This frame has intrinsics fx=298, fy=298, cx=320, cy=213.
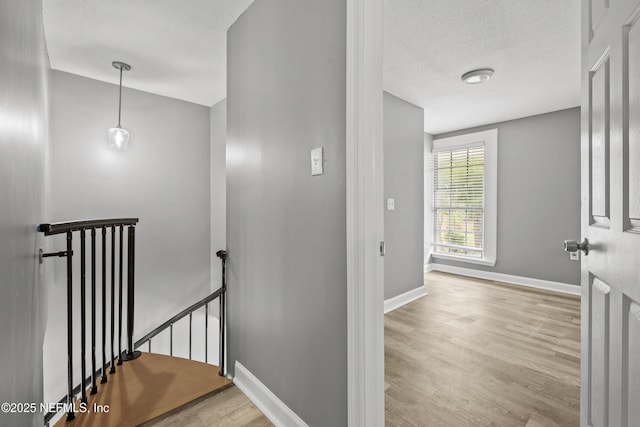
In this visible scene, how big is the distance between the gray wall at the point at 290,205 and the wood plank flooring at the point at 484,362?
0.66 metres

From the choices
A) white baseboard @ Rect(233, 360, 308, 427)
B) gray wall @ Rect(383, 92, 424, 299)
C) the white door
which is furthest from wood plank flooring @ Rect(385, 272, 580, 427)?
the white door

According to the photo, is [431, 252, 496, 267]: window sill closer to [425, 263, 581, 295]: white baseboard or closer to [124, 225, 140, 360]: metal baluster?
[425, 263, 581, 295]: white baseboard

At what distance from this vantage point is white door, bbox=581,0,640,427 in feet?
2.37

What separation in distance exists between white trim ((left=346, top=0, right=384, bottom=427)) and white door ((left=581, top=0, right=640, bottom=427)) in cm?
69

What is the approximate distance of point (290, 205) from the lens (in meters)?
1.54

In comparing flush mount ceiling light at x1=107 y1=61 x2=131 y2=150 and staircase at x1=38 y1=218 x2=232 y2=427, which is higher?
flush mount ceiling light at x1=107 y1=61 x2=131 y2=150

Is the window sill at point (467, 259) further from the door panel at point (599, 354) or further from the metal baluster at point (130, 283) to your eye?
the metal baluster at point (130, 283)

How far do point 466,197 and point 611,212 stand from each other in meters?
4.23

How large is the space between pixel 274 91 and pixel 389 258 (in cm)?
233

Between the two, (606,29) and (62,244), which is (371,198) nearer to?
(606,29)

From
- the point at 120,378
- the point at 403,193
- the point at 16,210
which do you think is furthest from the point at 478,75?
the point at 120,378

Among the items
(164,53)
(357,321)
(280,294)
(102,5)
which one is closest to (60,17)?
(102,5)

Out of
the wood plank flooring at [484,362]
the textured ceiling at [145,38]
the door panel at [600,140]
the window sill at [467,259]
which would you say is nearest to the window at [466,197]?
the window sill at [467,259]

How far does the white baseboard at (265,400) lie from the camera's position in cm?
151
